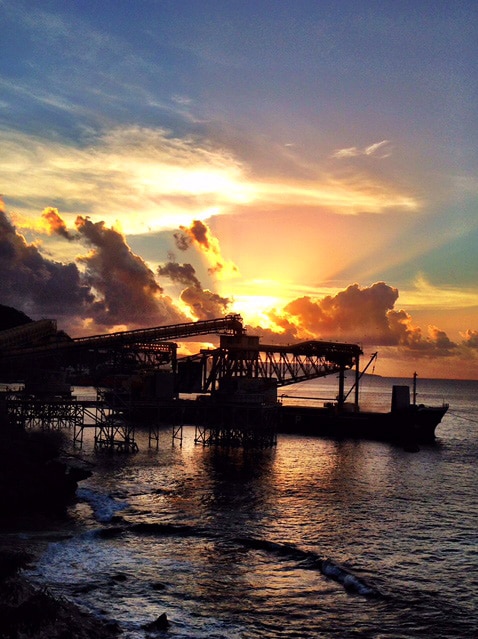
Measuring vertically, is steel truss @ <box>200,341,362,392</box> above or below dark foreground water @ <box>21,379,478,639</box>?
above

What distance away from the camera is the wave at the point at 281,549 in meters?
32.7

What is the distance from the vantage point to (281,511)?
48.7 m

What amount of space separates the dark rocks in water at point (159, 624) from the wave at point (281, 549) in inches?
423

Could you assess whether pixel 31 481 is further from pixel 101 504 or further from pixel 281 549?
pixel 281 549

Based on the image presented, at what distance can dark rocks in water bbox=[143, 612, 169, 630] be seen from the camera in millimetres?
26062

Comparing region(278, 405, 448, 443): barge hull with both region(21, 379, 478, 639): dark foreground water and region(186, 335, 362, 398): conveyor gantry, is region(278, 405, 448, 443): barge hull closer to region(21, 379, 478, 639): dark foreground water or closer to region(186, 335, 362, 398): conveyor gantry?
region(186, 335, 362, 398): conveyor gantry

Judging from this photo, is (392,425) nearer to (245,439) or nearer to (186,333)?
(245,439)

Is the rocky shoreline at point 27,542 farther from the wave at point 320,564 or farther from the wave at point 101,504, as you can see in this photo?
the wave at point 320,564

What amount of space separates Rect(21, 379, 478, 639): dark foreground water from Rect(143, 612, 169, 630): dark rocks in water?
0.38 m

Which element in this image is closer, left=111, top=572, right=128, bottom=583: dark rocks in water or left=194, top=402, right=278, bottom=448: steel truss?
left=111, top=572, right=128, bottom=583: dark rocks in water

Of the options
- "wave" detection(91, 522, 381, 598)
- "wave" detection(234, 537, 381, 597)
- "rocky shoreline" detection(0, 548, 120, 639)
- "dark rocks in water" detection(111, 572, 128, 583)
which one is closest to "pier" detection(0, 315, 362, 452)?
"wave" detection(91, 522, 381, 598)

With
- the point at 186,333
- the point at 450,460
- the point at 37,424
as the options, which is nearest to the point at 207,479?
the point at 186,333

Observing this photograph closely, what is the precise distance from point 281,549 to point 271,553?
3.25 feet

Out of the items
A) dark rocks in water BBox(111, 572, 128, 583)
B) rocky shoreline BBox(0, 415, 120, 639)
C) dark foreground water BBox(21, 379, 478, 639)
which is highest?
rocky shoreline BBox(0, 415, 120, 639)
